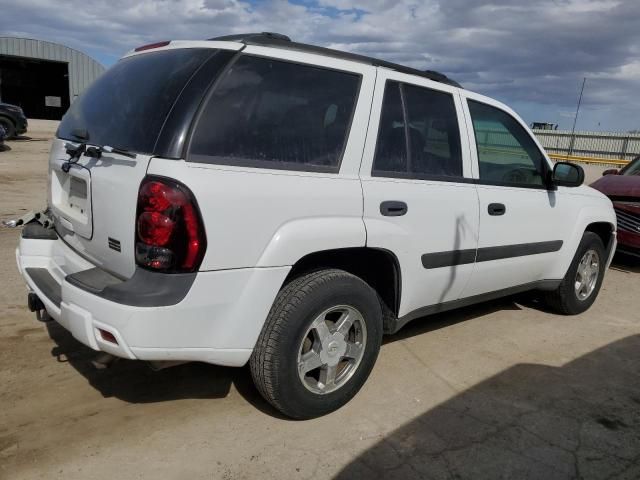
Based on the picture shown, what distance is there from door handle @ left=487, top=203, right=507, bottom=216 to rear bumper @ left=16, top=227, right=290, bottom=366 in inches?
68.1

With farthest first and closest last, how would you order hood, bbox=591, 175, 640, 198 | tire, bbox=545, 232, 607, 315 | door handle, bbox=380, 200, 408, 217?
hood, bbox=591, 175, 640, 198 → tire, bbox=545, 232, 607, 315 → door handle, bbox=380, 200, 408, 217

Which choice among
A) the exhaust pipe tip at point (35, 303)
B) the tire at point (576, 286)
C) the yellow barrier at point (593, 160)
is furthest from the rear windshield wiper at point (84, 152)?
the yellow barrier at point (593, 160)

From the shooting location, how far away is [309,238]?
8.53 feet

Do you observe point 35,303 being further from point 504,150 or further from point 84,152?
point 504,150

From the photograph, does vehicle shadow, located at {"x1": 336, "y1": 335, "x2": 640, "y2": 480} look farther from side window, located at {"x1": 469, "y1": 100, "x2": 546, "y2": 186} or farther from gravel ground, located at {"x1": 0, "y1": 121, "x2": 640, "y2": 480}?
side window, located at {"x1": 469, "y1": 100, "x2": 546, "y2": 186}

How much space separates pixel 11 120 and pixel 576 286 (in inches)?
725

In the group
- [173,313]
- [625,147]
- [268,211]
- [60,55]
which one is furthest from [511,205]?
[60,55]

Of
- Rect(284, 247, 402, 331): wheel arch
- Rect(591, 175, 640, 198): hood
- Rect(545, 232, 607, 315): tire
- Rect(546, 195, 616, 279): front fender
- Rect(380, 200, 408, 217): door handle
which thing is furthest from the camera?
Rect(591, 175, 640, 198): hood

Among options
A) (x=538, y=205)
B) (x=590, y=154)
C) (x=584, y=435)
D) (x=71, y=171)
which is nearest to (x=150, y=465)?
(x=71, y=171)

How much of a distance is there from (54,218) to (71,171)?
477 millimetres

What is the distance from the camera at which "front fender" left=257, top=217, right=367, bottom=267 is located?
2504mm

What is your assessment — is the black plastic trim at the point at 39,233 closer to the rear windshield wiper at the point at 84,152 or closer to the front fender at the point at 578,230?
the rear windshield wiper at the point at 84,152

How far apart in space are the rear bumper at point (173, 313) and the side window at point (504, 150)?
190cm

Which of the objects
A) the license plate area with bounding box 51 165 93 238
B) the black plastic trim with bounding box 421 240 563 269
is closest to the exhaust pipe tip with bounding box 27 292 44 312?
the license plate area with bounding box 51 165 93 238
